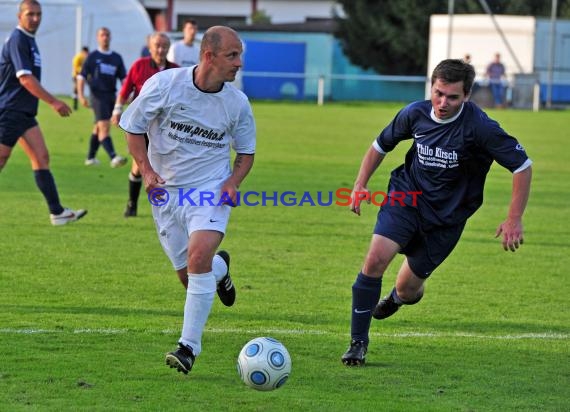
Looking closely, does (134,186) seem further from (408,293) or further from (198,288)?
(198,288)

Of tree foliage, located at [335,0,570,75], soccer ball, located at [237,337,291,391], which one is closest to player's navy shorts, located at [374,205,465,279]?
soccer ball, located at [237,337,291,391]

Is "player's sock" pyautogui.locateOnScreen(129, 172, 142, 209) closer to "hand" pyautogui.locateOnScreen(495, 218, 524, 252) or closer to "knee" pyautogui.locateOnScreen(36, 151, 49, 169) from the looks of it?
"knee" pyautogui.locateOnScreen(36, 151, 49, 169)

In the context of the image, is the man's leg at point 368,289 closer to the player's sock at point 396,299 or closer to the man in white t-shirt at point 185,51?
the player's sock at point 396,299

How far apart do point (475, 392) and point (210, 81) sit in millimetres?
2301

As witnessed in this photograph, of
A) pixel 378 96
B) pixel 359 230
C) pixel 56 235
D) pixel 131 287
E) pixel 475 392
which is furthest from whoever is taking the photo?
pixel 378 96

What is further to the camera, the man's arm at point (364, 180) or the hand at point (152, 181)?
the man's arm at point (364, 180)

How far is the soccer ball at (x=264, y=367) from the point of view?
18.9 ft

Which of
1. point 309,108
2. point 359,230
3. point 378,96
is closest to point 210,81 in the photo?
point 359,230

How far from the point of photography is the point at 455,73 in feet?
20.8

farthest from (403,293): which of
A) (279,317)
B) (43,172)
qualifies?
(43,172)

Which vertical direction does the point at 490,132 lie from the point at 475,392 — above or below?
above

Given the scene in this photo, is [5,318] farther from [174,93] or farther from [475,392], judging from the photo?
[475,392]

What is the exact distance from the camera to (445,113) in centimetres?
651

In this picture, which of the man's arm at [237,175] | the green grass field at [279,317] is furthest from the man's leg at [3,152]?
the man's arm at [237,175]
